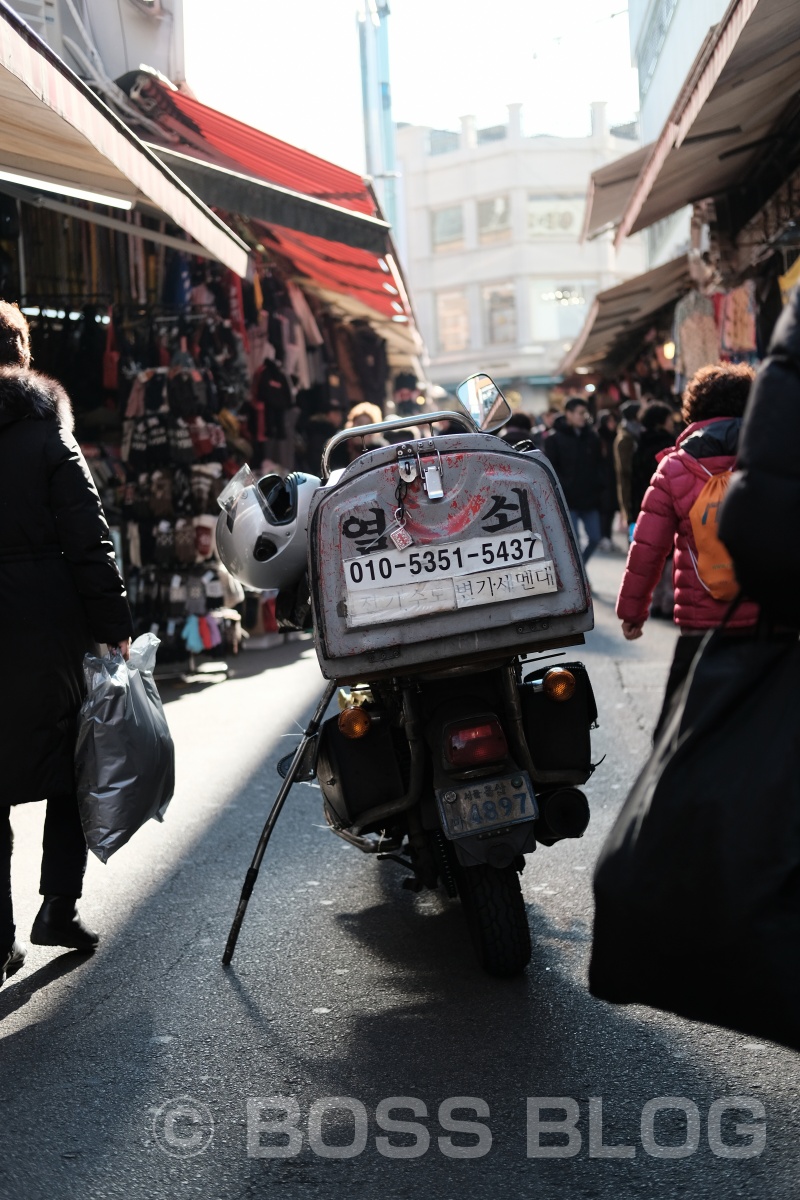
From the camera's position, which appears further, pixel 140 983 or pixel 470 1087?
pixel 140 983

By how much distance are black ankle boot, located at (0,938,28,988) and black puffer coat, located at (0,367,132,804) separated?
1.62 feet

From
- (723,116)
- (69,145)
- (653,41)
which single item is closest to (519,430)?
(723,116)

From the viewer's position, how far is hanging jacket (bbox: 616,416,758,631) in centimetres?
488

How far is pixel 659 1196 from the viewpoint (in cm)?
290

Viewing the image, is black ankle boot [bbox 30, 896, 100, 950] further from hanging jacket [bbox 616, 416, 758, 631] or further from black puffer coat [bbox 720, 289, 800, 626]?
black puffer coat [bbox 720, 289, 800, 626]

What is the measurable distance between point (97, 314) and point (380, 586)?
7511 mm

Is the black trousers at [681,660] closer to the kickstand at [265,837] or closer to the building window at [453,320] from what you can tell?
the kickstand at [265,837]

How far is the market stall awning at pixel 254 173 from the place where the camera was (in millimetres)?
9797

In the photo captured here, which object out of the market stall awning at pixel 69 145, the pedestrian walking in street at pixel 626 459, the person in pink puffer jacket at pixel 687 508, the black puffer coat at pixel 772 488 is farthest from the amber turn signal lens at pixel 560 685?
the pedestrian walking in street at pixel 626 459

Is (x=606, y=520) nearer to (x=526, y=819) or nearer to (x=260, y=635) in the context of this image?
(x=260, y=635)

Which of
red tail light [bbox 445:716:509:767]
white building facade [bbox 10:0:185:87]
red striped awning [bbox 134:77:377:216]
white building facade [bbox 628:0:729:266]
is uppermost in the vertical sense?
white building facade [bbox 628:0:729:266]

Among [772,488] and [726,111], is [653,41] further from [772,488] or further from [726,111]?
[772,488]

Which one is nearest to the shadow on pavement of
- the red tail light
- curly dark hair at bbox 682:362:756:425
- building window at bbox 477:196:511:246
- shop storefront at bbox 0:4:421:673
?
the red tail light

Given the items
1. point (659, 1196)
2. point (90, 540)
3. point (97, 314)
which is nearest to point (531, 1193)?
point (659, 1196)
